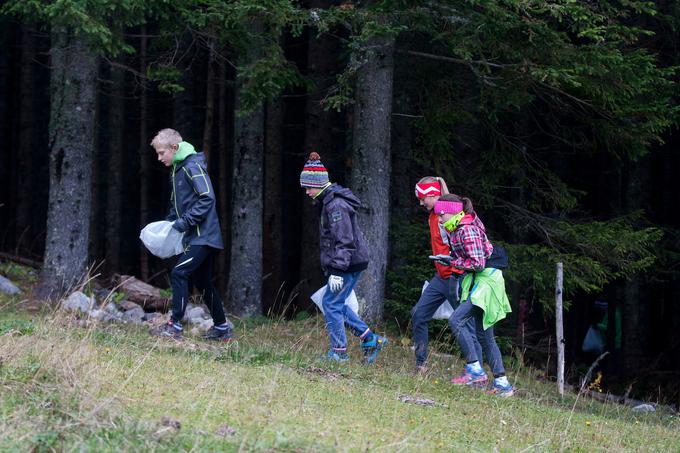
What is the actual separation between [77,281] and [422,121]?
5366 millimetres

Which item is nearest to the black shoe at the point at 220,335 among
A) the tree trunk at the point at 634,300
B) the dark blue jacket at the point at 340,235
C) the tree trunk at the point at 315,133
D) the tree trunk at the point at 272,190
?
the dark blue jacket at the point at 340,235

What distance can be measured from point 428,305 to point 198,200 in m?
2.61

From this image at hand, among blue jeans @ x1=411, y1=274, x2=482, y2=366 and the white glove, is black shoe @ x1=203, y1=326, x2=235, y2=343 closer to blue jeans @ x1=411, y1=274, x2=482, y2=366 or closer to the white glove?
the white glove

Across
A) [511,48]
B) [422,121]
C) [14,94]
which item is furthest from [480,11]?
[14,94]

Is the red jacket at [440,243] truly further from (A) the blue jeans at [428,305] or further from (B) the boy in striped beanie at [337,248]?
(B) the boy in striped beanie at [337,248]

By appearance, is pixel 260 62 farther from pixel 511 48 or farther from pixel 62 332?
pixel 62 332

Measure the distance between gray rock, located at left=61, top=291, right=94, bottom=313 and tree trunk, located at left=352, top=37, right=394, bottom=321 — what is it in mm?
3563

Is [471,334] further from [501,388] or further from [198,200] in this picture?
[198,200]

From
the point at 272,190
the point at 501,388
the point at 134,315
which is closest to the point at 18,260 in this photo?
the point at 134,315

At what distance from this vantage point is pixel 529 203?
1388 centimetres

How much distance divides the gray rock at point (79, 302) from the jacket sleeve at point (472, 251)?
4.92m

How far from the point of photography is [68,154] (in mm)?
11570

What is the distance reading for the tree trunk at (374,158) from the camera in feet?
38.5

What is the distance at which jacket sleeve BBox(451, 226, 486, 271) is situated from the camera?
27.6 feet
